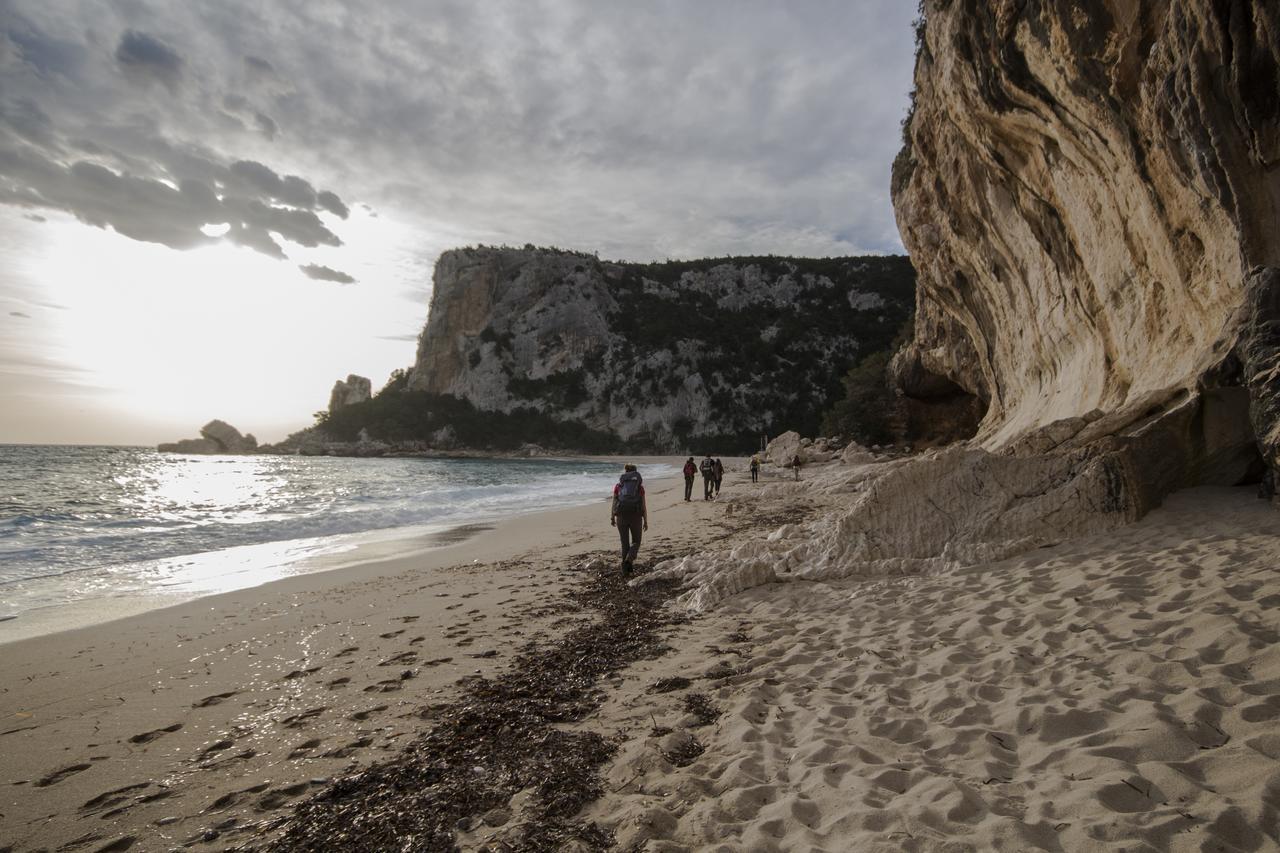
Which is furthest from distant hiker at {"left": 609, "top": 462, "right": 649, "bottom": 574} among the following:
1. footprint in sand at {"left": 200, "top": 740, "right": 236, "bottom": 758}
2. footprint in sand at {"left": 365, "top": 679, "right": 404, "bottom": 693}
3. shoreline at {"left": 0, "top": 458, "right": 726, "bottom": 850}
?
footprint in sand at {"left": 200, "top": 740, "right": 236, "bottom": 758}

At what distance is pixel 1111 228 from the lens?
962 cm

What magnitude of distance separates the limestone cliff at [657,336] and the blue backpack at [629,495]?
213ft

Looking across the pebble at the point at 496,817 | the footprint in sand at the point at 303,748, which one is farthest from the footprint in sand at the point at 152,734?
the pebble at the point at 496,817

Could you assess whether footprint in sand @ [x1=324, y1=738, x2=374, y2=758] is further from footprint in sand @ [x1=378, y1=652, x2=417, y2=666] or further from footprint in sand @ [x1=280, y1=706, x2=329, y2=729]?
footprint in sand @ [x1=378, y1=652, x2=417, y2=666]

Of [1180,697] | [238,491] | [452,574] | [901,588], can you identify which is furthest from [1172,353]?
[238,491]

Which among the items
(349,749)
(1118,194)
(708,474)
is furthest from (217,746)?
(708,474)

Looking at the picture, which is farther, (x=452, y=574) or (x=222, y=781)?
(x=452, y=574)

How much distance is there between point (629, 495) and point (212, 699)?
16.4ft

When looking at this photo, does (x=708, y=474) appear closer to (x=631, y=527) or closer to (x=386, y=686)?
(x=631, y=527)

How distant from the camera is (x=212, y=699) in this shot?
414cm

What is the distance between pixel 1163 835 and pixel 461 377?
9164 centimetres

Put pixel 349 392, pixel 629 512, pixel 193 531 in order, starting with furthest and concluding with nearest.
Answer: pixel 349 392 < pixel 193 531 < pixel 629 512

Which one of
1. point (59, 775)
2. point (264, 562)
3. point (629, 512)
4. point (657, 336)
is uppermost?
point (657, 336)

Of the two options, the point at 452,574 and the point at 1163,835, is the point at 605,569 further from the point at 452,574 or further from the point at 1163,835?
the point at 1163,835
